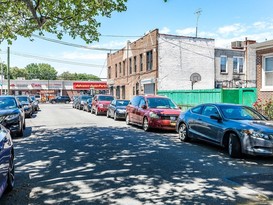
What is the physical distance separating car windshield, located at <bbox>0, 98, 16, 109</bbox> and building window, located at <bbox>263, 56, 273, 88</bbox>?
1234 centimetres

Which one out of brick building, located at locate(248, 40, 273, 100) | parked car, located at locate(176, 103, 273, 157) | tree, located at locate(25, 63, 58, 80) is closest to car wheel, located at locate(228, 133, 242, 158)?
parked car, located at locate(176, 103, 273, 157)

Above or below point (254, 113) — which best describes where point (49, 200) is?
below

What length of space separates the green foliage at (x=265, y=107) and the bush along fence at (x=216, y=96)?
0.57m

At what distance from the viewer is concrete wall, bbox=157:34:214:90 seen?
29.2m

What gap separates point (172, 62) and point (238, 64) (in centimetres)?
811

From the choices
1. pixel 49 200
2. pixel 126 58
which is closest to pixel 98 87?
pixel 126 58

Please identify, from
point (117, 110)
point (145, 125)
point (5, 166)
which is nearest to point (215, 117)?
point (145, 125)

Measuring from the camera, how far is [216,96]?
19094mm

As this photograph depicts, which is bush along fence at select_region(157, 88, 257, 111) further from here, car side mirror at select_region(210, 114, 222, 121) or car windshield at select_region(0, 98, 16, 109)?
car windshield at select_region(0, 98, 16, 109)

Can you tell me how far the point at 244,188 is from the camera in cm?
573

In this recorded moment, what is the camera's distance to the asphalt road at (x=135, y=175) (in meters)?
5.16

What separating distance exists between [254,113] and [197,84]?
20682 mm

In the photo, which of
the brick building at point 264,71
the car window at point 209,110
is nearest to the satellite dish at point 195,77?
the brick building at point 264,71

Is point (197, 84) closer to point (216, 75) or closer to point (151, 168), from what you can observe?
point (216, 75)
